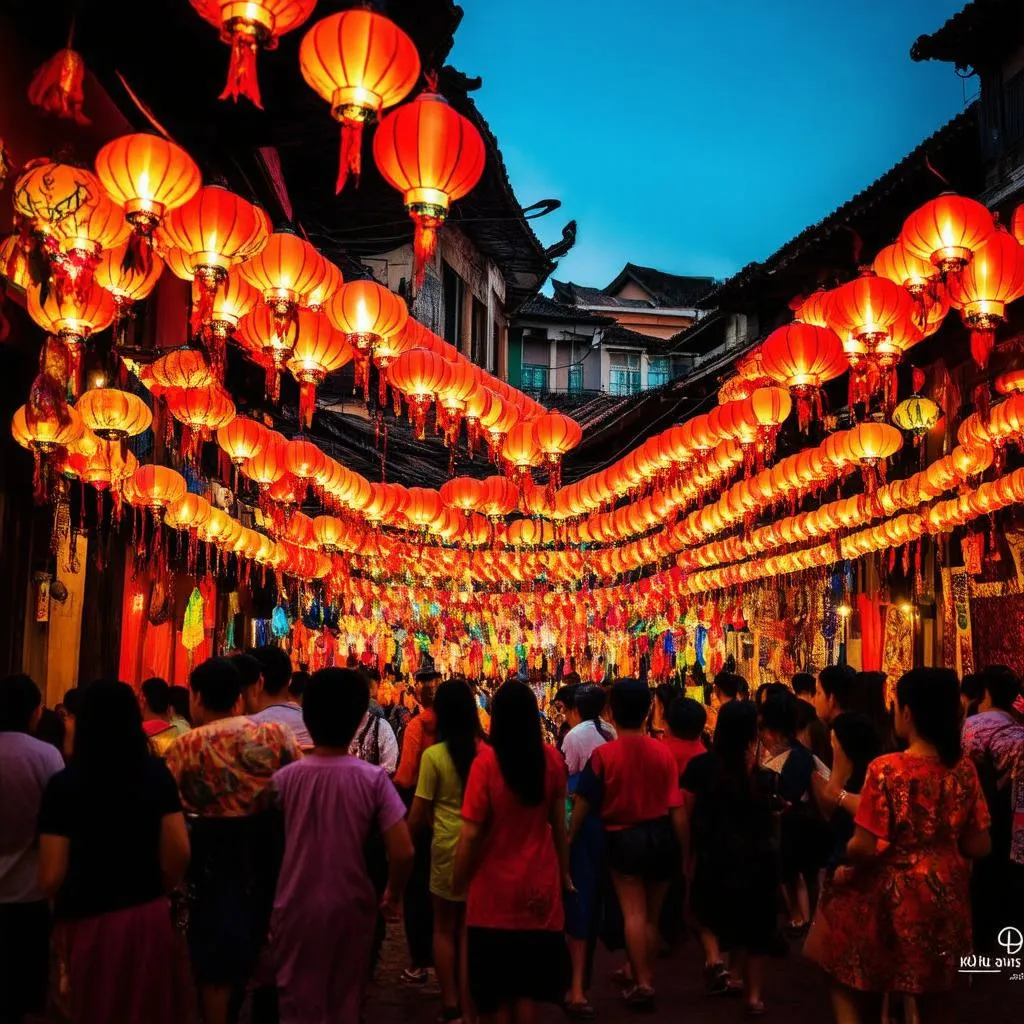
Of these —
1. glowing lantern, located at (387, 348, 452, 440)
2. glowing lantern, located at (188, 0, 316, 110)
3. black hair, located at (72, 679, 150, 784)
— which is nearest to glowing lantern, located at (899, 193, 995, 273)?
glowing lantern, located at (387, 348, 452, 440)

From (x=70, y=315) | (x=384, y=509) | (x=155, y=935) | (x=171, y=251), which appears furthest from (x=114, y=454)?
(x=155, y=935)

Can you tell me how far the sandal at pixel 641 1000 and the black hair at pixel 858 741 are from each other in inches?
78.3

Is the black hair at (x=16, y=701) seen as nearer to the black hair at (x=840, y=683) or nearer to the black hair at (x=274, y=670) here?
the black hair at (x=274, y=670)

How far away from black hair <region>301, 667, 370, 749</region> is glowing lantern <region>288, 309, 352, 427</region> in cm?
441

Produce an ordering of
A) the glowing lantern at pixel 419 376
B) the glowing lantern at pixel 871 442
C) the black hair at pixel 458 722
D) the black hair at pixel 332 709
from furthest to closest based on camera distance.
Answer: the glowing lantern at pixel 871 442 < the glowing lantern at pixel 419 376 < the black hair at pixel 458 722 < the black hair at pixel 332 709

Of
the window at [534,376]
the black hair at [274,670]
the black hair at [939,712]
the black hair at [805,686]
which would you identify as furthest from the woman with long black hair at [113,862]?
the window at [534,376]

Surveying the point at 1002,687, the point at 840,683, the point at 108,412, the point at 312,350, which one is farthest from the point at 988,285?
the point at 108,412

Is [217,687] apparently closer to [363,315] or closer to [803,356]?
[363,315]

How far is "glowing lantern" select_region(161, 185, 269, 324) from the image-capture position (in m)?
6.41

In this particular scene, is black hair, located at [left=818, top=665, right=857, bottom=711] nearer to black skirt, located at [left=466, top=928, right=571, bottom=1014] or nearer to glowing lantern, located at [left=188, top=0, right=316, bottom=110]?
black skirt, located at [left=466, top=928, right=571, bottom=1014]

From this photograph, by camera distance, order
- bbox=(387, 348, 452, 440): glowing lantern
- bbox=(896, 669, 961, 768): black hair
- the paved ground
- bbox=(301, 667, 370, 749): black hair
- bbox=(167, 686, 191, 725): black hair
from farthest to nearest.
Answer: bbox=(387, 348, 452, 440): glowing lantern < bbox=(167, 686, 191, 725): black hair < the paved ground < bbox=(896, 669, 961, 768): black hair < bbox=(301, 667, 370, 749): black hair

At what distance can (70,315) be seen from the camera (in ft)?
23.6

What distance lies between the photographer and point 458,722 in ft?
18.7

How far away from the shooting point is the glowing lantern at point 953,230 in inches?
290
